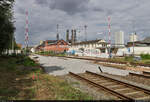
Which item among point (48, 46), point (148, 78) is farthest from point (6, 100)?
point (48, 46)

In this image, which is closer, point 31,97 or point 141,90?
point 31,97

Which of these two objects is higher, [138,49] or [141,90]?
[138,49]

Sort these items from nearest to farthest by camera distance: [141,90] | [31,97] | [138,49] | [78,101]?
[78,101] < [31,97] < [141,90] < [138,49]

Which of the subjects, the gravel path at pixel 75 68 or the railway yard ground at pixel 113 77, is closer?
the railway yard ground at pixel 113 77

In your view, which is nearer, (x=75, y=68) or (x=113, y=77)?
(x=113, y=77)

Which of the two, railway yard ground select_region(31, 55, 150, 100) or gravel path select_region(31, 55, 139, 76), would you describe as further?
gravel path select_region(31, 55, 139, 76)

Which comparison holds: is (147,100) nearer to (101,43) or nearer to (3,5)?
(3,5)

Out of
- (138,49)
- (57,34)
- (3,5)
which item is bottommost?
(138,49)

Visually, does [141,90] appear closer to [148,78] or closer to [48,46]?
[148,78]

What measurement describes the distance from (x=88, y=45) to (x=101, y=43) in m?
7.90

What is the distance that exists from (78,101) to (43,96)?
57.7 inches

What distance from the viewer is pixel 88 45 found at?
7344 centimetres

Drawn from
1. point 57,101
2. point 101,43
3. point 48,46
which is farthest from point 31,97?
point 48,46

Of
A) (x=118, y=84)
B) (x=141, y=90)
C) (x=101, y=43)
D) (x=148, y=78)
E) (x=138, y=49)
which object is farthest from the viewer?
(x=101, y=43)
